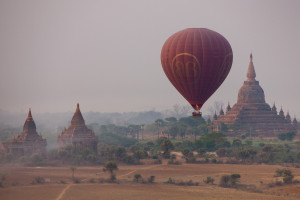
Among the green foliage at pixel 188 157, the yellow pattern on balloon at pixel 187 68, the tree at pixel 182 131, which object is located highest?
the yellow pattern on balloon at pixel 187 68

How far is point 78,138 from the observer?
82.7 metres

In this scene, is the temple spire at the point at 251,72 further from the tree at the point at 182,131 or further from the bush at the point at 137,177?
the bush at the point at 137,177

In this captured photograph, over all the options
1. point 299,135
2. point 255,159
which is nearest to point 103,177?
point 255,159

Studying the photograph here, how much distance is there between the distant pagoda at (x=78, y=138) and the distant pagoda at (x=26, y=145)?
3.03 meters

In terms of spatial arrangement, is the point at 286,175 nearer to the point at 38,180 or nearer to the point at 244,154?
the point at 244,154

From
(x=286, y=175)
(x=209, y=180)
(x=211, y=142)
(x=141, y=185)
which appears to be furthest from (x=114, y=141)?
(x=286, y=175)

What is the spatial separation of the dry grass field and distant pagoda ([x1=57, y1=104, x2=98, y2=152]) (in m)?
12.0

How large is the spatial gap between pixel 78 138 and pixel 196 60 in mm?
36261

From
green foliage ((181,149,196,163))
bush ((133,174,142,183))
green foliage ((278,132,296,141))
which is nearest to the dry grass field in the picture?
bush ((133,174,142,183))

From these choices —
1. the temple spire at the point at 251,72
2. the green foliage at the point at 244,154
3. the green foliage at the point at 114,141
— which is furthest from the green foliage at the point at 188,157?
the temple spire at the point at 251,72

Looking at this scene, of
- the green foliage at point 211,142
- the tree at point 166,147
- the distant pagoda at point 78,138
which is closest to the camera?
the tree at point 166,147

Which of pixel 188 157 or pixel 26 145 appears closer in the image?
pixel 26 145

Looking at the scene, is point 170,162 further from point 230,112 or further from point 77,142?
point 230,112

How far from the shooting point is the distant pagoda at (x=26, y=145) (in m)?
78.9
